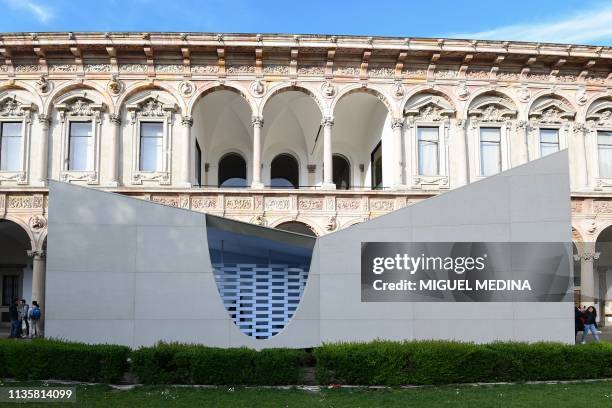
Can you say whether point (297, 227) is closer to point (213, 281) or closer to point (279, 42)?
point (279, 42)

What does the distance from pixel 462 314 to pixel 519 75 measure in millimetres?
14738

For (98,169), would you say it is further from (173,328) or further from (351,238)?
(351,238)

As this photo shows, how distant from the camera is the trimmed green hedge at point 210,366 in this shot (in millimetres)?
10734

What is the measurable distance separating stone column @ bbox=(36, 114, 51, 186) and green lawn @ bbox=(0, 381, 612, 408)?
13.3m

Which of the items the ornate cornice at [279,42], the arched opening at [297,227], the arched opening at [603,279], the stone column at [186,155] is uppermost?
the ornate cornice at [279,42]

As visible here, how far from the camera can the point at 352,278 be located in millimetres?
12453

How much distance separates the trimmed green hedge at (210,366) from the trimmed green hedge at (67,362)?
1.27 ft

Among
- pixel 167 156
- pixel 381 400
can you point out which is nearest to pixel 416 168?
pixel 167 156

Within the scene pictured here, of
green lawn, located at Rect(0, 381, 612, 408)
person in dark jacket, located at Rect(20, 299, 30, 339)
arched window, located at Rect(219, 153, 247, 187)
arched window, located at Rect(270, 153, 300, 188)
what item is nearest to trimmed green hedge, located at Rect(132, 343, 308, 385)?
green lawn, located at Rect(0, 381, 612, 408)

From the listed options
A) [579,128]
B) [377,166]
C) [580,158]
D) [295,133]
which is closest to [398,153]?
[377,166]

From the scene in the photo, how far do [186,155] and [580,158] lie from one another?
52.0 feet

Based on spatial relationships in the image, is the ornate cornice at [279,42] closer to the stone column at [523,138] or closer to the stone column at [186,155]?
the stone column at [523,138]

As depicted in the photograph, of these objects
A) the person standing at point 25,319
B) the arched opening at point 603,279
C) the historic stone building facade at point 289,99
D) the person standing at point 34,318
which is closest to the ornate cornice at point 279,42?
the historic stone building facade at point 289,99

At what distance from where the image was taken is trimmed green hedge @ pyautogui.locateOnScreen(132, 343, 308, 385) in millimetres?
10734
